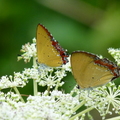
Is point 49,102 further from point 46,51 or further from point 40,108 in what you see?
point 46,51

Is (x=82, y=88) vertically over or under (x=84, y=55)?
under

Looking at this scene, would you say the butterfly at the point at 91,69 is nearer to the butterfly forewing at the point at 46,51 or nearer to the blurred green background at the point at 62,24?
the butterfly forewing at the point at 46,51

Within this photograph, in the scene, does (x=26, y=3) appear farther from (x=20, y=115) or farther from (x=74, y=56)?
(x=20, y=115)

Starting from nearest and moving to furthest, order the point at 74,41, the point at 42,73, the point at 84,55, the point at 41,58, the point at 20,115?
the point at 20,115
the point at 84,55
the point at 42,73
the point at 41,58
the point at 74,41

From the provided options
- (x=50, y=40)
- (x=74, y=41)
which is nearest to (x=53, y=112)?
(x=50, y=40)

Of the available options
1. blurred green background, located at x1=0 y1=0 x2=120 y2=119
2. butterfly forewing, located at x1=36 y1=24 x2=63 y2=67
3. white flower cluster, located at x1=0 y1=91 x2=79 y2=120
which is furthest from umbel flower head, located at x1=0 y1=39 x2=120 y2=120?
blurred green background, located at x1=0 y1=0 x2=120 y2=119

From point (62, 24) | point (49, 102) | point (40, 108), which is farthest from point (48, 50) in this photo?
point (62, 24)

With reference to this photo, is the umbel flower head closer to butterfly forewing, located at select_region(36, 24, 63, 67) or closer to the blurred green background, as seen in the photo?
butterfly forewing, located at select_region(36, 24, 63, 67)
